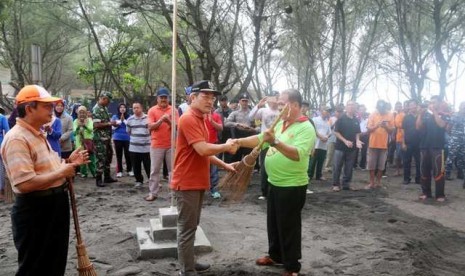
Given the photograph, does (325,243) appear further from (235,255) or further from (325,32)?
(325,32)

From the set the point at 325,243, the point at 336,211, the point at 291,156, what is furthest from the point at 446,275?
the point at 336,211

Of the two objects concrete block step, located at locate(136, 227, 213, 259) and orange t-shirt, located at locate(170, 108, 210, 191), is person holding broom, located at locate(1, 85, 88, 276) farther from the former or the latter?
concrete block step, located at locate(136, 227, 213, 259)

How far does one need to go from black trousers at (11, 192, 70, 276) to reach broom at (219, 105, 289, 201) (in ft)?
5.89

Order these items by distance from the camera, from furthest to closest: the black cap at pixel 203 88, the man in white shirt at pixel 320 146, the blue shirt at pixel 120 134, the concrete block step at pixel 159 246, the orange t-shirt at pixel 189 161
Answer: the man in white shirt at pixel 320 146
the blue shirt at pixel 120 134
the concrete block step at pixel 159 246
the black cap at pixel 203 88
the orange t-shirt at pixel 189 161

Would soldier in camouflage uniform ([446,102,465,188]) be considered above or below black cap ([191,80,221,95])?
below

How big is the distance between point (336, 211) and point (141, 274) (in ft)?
13.6

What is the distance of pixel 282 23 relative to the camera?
18391 mm

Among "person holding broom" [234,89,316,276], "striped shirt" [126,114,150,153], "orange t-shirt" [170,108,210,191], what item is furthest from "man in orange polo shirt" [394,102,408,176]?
"orange t-shirt" [170,108,210,191]

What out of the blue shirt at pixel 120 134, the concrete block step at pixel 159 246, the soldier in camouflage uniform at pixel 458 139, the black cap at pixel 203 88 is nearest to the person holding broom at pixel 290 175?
the black cap at pixel 203 88

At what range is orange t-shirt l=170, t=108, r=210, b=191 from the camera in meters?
4.04

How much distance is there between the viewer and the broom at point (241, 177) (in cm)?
431

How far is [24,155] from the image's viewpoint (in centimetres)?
304

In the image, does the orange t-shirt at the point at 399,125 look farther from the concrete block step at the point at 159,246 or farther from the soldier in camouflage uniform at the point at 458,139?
the concrete block step at the point at 159,246

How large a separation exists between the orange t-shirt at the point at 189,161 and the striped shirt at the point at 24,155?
1204 mm
